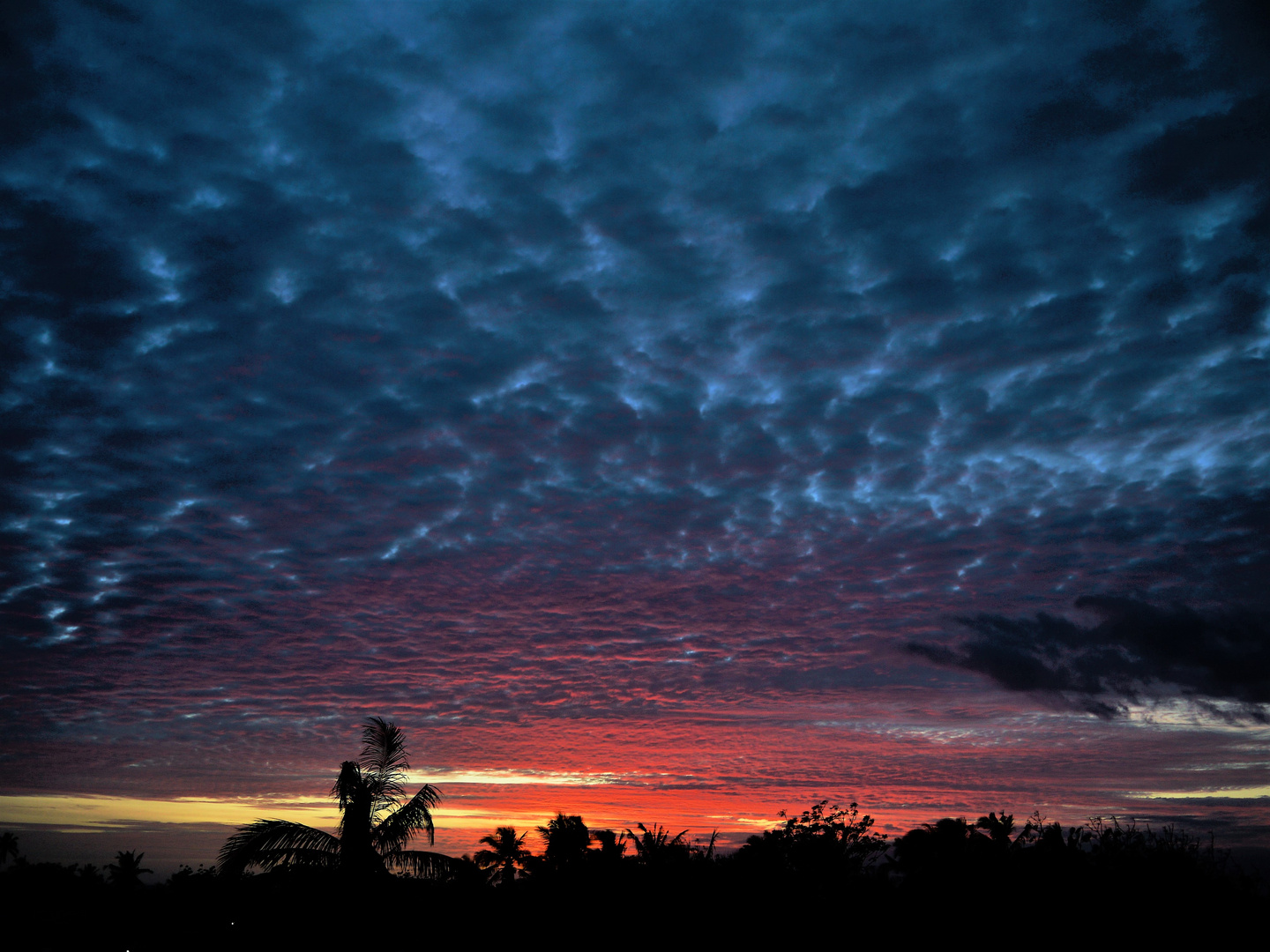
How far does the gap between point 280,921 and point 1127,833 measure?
2784 centimetres

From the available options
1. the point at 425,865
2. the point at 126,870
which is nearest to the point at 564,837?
the point at 425,865

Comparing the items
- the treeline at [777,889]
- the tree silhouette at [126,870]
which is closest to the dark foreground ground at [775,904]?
the treeline at [777,889]

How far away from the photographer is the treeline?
757 inches

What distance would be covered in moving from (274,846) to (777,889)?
15.5 m

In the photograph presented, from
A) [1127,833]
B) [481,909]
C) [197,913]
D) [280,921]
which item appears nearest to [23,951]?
[197,913]

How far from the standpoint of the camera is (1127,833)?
73.8 ft

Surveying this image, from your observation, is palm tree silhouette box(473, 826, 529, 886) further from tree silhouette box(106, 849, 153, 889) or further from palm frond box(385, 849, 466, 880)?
tree silhouette box(106, 849, 153, 889)

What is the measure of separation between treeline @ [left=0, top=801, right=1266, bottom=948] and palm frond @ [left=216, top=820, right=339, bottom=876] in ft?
1.20

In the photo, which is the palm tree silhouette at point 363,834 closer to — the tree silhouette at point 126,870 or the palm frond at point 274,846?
the palm frond at point 274,846

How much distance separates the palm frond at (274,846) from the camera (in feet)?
71.2

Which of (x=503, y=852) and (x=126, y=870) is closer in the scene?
(x=503, y=852)

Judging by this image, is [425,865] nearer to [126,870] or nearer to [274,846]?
[274,846]

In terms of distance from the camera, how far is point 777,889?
22.5 meters

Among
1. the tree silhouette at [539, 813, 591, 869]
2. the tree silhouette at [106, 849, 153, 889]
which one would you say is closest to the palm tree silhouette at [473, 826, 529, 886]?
the tree silhouette at [539, 813, 591, 869]
